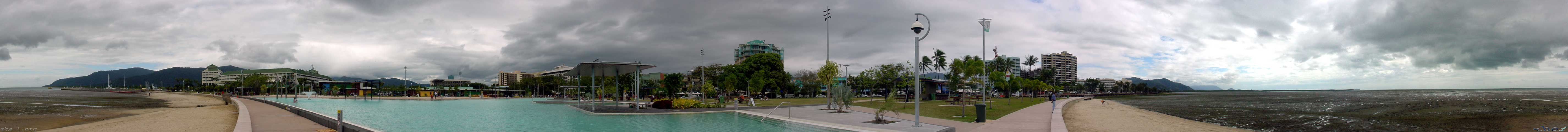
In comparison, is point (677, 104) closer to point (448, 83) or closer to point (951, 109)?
point (951, 109)

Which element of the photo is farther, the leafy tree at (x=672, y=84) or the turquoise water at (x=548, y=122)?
the leafy tree at (x=672, y=84)

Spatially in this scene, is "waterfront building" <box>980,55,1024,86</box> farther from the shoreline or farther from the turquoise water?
the shoreline

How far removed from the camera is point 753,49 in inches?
4441

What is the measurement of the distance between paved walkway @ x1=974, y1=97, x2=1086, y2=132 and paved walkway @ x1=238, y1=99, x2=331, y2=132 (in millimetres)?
11339

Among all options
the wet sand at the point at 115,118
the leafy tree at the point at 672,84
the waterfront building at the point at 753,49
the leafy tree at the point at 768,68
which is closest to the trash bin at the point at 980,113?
the wet sand at the point at 115,118

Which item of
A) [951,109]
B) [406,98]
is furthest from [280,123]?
[406,98]

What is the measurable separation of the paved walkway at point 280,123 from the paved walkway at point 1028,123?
11339mm

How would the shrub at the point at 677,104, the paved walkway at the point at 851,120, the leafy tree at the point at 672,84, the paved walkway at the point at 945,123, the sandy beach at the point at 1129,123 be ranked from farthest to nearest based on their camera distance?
the leafy tree at the point at 672,84 → the shrub at the point at 677,104 → the sandy beach at the point at 1129,123 → the paved walkway at the point at 945,123 → the paved walkway at the point at 851,120

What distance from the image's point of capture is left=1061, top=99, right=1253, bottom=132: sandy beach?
46.9 ft

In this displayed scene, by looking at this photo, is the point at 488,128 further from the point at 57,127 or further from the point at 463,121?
the point at 57,127

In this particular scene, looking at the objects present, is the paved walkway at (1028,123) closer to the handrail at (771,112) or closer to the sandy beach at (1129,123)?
the sandy beach at (1129,123)

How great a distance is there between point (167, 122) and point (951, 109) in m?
20.7

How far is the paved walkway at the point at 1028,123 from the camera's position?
456 inches

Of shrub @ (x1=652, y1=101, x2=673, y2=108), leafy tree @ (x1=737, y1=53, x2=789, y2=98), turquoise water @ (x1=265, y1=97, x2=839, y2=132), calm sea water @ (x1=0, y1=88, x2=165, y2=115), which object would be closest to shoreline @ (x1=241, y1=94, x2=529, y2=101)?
→ calm sea water @ (x1=0, y1=88, x2=165, y2=115)
